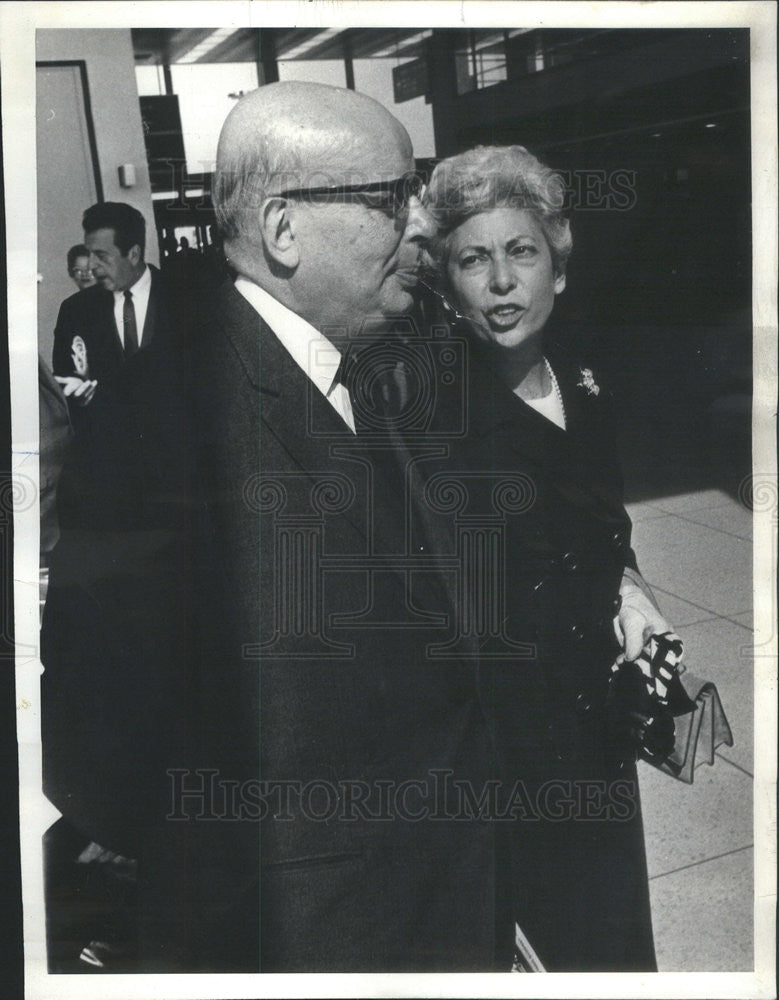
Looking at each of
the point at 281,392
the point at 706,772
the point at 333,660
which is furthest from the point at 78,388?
the point at 706,772

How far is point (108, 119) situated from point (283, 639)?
116 centimetres

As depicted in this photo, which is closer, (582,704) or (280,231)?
(280,231)

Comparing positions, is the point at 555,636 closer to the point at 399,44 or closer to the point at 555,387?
the point at 555,387

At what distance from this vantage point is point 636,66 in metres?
2.18

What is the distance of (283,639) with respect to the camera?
222cm

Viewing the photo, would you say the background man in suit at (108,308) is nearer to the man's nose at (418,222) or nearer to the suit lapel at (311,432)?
the suit lapel at (311,432)

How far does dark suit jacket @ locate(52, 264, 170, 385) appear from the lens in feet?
7.18

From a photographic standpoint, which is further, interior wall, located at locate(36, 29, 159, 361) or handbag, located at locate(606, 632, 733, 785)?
handbag, located at locate(606, 632, 733, 785)

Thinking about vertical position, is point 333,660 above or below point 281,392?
below

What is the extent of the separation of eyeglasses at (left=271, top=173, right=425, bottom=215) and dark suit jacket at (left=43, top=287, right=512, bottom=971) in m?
0.28

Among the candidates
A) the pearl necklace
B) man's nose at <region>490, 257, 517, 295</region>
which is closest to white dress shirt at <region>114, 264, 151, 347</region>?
man's nose at <region>490, 257, 517, 295</region>

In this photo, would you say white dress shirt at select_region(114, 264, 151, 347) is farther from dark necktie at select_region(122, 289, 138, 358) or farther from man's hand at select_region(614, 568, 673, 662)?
man's hand at select_region(614, 568, 673, 662)

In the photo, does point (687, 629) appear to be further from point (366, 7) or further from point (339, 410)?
point (366, 7)

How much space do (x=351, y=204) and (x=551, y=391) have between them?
590mm
